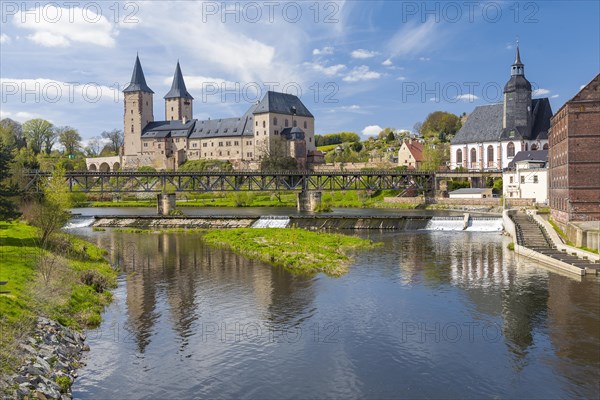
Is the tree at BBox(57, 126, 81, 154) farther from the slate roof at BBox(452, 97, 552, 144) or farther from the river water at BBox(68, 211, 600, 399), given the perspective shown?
the river water at BBox(68, 211, 600, 399)

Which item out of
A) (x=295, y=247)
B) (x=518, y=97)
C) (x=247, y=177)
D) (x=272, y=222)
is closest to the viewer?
(x=295, y=247)

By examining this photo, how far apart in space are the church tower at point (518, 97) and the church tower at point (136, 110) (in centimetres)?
10034

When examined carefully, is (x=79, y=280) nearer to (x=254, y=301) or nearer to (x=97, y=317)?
(x=97, y=317)

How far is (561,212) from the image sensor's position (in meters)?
47.5

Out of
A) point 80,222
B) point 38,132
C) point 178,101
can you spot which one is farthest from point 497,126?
point 38,132

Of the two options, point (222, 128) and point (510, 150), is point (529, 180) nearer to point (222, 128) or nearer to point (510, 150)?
point (510, 150)

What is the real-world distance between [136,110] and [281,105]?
44.2 m

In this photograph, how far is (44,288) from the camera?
76.7ft

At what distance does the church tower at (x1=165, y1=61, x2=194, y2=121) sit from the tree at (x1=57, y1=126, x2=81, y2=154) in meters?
29.2

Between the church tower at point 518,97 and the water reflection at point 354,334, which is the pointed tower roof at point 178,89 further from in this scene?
the water reflection at point 354,334

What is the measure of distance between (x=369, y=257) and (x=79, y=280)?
20138mm

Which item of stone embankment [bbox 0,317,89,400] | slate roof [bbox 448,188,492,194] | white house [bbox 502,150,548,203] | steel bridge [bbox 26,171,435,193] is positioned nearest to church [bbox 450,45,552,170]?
steel bridge [bbox 26,171,435,193]

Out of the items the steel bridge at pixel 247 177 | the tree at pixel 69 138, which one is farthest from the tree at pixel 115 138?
the steel bridge at pixel 247 177

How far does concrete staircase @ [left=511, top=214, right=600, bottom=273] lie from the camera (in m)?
32.7
